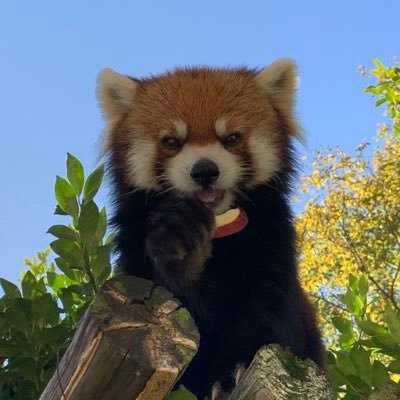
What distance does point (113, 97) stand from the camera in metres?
3.54

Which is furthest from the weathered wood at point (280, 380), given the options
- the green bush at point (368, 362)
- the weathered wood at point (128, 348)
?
the green bush at point (368, 362)

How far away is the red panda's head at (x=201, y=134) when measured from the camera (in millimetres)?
2996

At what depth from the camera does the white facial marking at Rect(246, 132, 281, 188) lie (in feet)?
10.3

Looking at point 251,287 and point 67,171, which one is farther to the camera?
point 251,287

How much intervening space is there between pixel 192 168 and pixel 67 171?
0.63m

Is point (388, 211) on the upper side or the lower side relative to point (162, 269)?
lower

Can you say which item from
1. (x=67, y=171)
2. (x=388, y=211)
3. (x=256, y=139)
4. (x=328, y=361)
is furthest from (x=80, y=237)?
(x=388, y=211)

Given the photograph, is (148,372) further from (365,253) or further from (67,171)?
(365,253)

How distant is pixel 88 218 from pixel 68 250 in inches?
7.7

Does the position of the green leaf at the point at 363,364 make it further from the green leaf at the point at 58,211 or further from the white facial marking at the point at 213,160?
the green leaf at the point at 58,211

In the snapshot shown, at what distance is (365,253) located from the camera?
14.5 metres

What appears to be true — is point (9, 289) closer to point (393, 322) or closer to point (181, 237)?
point (181, 237)

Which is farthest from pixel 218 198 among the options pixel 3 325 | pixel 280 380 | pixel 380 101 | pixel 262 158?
pixel 380 101

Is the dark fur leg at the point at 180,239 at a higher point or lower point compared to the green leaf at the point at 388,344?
higher
